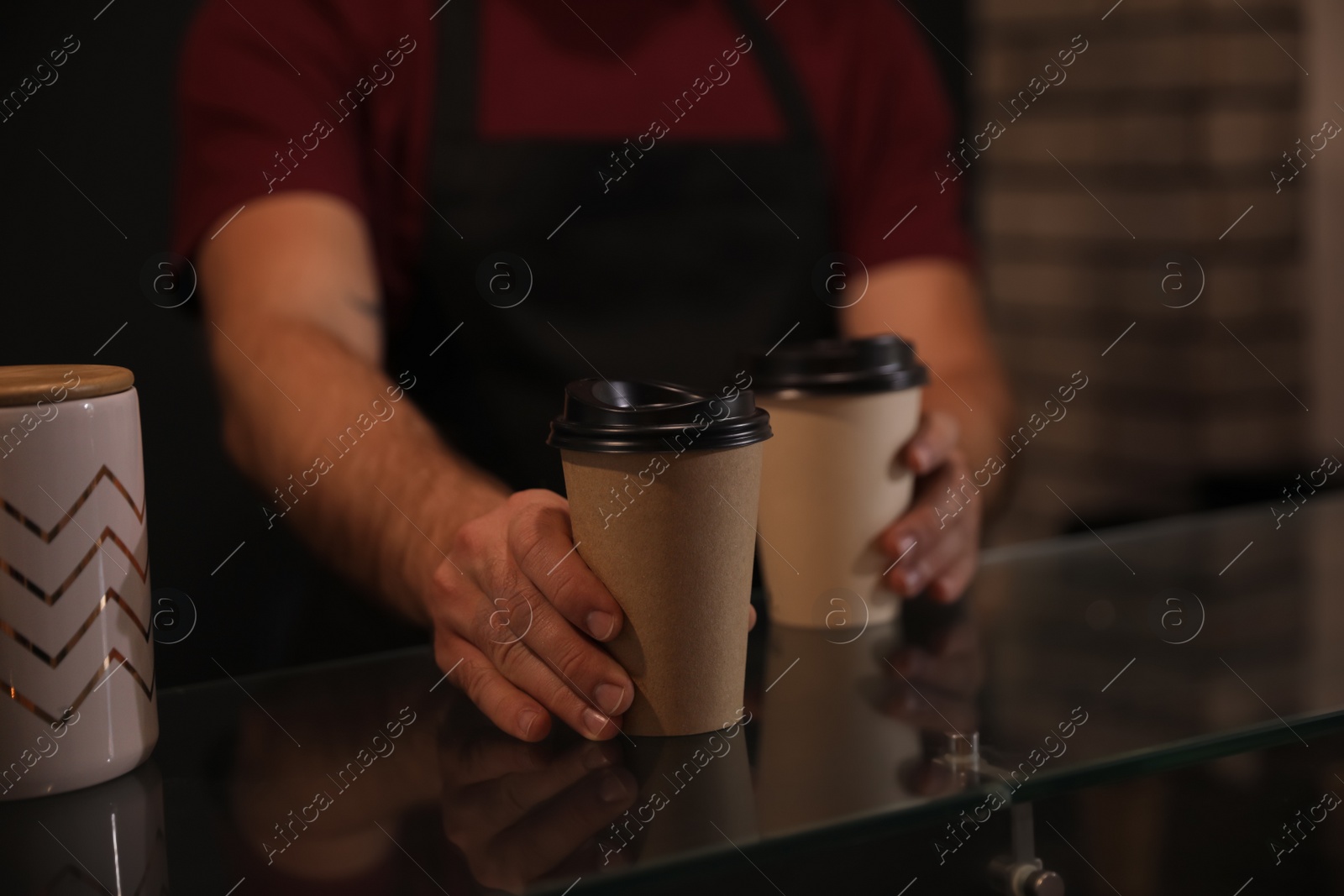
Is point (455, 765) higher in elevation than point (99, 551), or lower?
lower

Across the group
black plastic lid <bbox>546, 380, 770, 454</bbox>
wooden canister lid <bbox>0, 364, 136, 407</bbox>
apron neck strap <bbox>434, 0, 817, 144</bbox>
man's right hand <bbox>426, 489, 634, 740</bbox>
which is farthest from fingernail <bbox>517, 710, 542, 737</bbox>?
apron neck strap <bbox>434, 0, 817, 144</bbox>

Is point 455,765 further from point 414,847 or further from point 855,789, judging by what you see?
point 855,789

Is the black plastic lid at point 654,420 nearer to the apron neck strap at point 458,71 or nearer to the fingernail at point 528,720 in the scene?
the fingernail at point 528,720

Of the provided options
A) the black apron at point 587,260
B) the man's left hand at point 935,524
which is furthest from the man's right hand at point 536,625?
the man's left hand at point 935,524

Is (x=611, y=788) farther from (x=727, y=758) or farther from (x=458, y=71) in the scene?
(x=458, y=71)

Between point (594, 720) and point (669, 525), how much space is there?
0.12 meters

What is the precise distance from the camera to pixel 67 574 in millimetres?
603

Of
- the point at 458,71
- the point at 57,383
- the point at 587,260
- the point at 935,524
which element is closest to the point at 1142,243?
the point at 935,524

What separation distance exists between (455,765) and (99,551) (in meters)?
0.21

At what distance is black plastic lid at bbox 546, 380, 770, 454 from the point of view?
61 cm

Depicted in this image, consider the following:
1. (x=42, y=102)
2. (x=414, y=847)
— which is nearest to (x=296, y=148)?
(x=42, y=102)

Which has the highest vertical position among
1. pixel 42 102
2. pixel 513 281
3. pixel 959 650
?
pixel 42 102

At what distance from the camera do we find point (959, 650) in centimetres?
83

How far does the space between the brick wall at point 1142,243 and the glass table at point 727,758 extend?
304 millimetres
